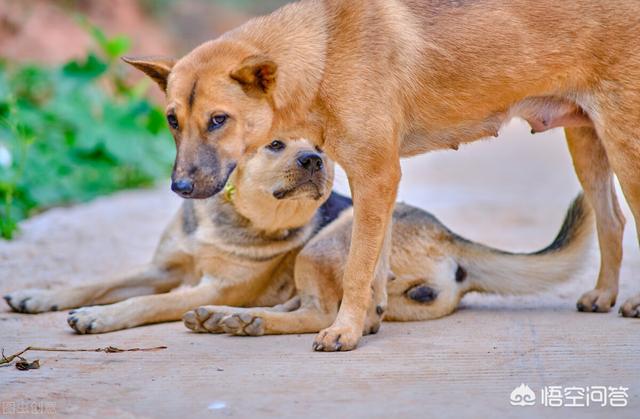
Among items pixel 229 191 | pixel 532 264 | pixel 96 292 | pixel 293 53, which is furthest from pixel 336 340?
pixel 96 292

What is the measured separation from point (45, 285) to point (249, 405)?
10.2ft

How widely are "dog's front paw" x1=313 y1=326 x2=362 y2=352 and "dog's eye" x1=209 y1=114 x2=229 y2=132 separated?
1.07m

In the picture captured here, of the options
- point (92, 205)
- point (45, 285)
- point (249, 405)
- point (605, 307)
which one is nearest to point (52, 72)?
point (92, 205)

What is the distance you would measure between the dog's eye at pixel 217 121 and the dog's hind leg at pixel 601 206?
2.15m

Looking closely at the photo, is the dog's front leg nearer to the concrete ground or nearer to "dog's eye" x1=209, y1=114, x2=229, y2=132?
the concrete ground

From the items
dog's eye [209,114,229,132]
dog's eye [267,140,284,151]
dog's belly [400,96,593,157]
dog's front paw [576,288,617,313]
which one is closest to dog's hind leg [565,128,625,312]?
dog's front paw [576,288,617,313]

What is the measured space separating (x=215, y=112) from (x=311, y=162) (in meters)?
0.92

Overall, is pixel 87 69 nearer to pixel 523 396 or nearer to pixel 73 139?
pixel 73 139

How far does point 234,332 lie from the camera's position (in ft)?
16.9

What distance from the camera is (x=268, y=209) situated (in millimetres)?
5730

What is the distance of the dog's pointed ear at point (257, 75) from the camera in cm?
455

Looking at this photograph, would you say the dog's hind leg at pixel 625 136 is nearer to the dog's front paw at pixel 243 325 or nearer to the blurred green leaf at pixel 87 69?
the dog's front paw at pixel 243 325

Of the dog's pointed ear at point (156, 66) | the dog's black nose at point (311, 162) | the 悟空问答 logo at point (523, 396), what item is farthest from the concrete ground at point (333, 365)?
the dog's pointed ear at point (156, 66)

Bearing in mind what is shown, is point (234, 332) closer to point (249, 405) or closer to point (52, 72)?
point (249, 405)
